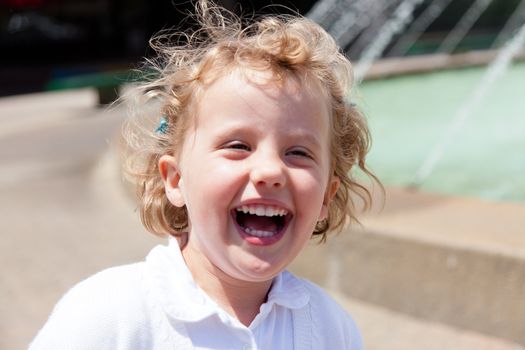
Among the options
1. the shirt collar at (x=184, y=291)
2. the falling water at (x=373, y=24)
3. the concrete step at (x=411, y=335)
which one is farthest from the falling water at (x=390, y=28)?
the shirt collar at (x=184, y=291)

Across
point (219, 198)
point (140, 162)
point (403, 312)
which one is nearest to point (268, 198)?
point (219, 198)

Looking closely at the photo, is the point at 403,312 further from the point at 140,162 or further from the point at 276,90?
the point at 276,90

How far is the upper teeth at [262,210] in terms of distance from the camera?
1.43 m

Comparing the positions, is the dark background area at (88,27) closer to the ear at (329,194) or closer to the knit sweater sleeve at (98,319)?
the ear at (329,194)

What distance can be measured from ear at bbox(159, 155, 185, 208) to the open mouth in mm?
219

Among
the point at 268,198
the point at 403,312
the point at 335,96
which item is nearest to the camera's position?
the point at 268,198

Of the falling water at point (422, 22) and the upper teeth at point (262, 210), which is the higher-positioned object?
the upper teeth at point (262, 210)

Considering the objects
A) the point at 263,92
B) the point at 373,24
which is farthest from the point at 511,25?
the point at 263,92

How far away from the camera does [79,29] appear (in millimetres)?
27312

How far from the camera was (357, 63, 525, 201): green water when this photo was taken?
5266 millimetres

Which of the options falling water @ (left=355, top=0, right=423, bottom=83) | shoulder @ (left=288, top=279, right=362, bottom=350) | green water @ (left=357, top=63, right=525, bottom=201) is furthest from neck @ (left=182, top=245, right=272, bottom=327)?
falling water @ (left=355, top=0, right=423, bottom=83)

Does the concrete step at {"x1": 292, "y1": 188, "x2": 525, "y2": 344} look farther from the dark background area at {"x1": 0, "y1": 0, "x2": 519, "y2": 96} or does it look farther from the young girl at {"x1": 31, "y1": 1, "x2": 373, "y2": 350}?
the dark background area at {"x1": 0, "y1": 0, "x2": 519, "y2": 96}

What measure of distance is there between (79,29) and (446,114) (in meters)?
21.0

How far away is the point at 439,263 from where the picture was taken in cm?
336
